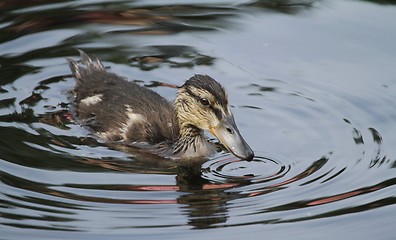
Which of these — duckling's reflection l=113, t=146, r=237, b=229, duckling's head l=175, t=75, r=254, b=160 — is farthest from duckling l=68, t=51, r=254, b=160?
duckling's reflection l=113, t=146, r=237, b=229

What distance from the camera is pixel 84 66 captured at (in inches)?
334

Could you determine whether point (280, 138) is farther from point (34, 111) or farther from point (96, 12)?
point (96, 12)

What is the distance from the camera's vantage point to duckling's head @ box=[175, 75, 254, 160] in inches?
274

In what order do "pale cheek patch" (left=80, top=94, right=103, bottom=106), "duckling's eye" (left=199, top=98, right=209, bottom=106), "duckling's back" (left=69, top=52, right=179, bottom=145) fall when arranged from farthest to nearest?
"pale cheek patch" (left=80, top=94, right=103, bottom=106) < "duckling's back" (left=69, top=52, right=179, bottom=145) < "duckling's eye" (left=199, top=98, right=209, bottom=106)

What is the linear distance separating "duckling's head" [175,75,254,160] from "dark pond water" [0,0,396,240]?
0.17m

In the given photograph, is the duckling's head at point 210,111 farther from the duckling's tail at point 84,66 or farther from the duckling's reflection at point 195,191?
the duckling's tail at point 84,66

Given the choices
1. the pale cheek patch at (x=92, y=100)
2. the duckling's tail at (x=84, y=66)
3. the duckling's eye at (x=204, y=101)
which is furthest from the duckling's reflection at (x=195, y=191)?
the duckling's tail at (x=84, y=66)

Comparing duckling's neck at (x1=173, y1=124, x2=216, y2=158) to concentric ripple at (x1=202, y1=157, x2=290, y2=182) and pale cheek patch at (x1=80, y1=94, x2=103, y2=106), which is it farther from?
pale cheek patch at (x1=80, y1=94, x2=103, y2=106)

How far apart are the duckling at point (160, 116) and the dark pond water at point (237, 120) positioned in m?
0.19

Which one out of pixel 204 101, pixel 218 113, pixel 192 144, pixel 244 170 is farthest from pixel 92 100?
pixel 244 170

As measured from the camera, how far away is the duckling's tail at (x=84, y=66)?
8344 millimetres

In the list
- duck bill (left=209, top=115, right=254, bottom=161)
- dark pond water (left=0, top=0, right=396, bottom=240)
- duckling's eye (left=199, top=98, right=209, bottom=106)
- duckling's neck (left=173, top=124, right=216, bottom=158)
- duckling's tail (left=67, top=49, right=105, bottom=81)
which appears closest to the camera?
dark pond water (left=0, top=0, right=396, bottom=240)

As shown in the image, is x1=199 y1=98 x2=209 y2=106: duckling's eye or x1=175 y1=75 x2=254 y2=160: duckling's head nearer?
x1=175 y1=75 x2=254 y2=160: duckling's head

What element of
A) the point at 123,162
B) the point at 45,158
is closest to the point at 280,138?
the point at 123,162
